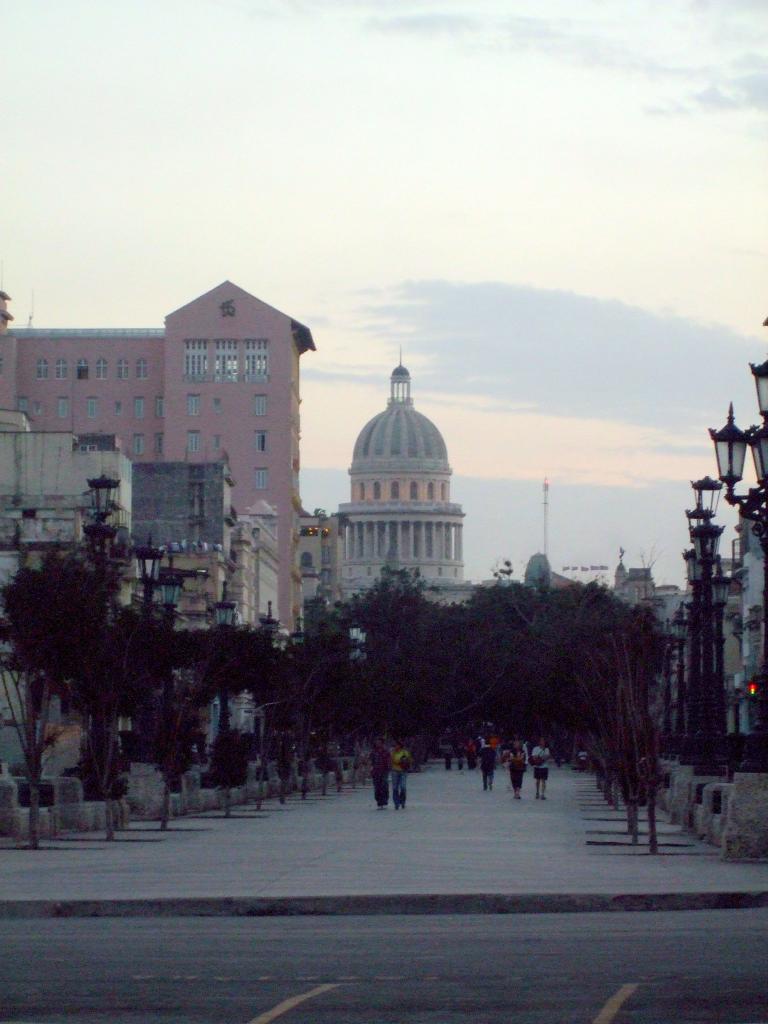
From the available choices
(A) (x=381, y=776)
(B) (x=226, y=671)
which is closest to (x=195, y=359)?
(B) (x=226, y=671)

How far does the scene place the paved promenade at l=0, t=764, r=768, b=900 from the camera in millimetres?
24188

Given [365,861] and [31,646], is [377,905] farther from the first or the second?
[31,646]

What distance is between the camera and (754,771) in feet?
89.7

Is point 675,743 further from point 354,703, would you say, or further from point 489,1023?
point 489,1023

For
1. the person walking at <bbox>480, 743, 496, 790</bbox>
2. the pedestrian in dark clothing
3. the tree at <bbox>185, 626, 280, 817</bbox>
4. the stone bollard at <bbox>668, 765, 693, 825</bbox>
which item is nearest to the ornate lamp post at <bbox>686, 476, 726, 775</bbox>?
the stone bollard at <bbox>668, 765, 693, 825</bbox>

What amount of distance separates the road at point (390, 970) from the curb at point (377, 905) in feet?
2.73

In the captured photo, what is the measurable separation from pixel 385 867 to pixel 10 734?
51.9 meters

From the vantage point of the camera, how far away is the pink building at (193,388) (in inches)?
6048

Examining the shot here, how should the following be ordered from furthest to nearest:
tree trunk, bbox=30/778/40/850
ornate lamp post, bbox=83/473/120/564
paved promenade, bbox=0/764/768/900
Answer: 1. ornate lamp post, bbox=83/473/120/564
2. tree trunk, bbox=30/778/40/850
3. paved promenade, bbox=0/764/768/900

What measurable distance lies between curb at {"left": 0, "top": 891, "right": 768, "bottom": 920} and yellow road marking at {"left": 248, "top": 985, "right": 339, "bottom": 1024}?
7.49 metres

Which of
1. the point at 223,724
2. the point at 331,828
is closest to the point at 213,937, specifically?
the point at 331,828

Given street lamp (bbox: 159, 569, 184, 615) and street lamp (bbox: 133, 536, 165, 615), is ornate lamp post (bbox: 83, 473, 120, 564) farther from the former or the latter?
street lamp (bbox: 159, 569, 184, 615)

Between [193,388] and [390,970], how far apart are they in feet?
457

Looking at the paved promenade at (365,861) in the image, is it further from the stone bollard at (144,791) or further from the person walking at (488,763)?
the person walking at (488,763)
